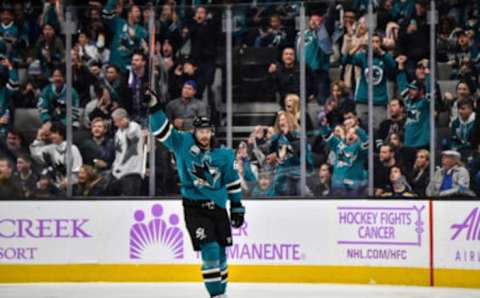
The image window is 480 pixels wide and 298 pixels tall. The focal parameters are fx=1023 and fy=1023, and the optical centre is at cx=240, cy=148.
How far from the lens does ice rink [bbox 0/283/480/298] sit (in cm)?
830

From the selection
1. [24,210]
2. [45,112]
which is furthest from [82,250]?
[45,112]

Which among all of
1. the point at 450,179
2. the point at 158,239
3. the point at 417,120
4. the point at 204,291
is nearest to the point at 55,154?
the point at 158,239

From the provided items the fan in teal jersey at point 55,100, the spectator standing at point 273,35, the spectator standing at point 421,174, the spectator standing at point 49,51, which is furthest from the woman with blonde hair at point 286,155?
the spectator standing at point 49,51

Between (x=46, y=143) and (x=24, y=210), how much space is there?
69 cm

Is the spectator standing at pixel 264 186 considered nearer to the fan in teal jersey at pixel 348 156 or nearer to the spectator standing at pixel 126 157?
the fan in teal jersey at pixel 348 156

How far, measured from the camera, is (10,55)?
9711 mm

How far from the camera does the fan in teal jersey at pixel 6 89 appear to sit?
31.4ft

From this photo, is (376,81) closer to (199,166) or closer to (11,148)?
(199,166)

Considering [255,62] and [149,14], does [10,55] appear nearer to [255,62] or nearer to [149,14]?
[149,14]

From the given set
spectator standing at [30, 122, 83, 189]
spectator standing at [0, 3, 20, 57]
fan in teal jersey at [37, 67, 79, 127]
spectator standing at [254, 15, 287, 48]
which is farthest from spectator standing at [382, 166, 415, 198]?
spectator standing at [0, 3, 20, 57]

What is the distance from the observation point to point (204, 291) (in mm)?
8656

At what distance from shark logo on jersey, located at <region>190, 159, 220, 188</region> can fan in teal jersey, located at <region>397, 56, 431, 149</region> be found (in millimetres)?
2262

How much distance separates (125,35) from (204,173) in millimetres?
2463

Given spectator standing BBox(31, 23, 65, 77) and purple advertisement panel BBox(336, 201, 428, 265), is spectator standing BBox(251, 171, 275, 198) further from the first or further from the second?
spectator standing BBox(31, 23, 65, 77)
